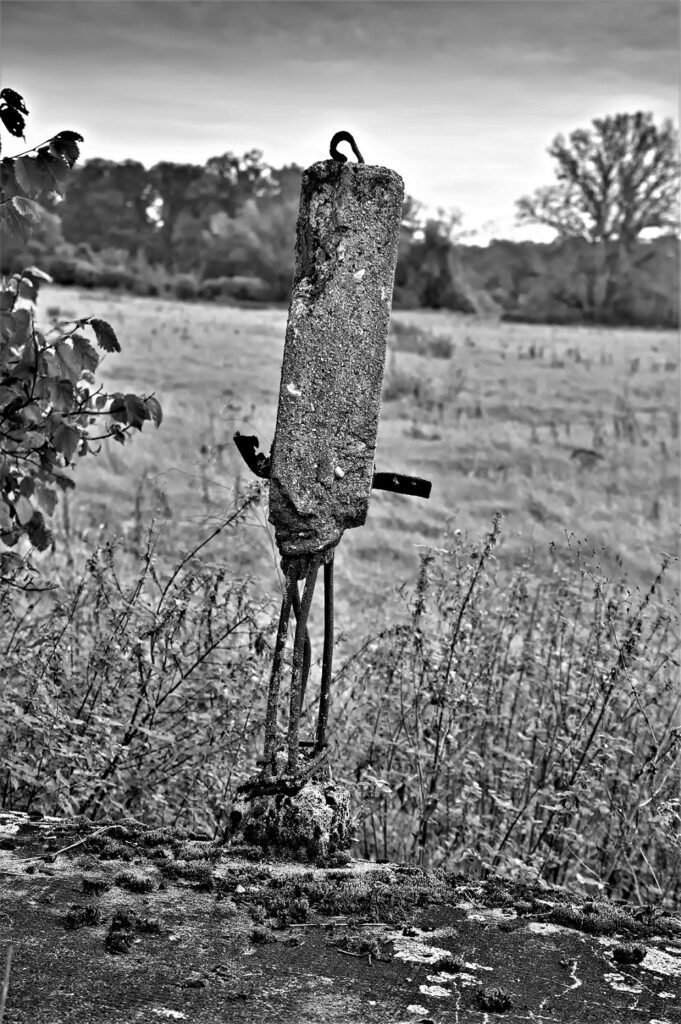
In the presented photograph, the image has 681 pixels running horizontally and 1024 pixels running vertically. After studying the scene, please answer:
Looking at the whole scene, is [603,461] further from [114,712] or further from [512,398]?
[114,712]

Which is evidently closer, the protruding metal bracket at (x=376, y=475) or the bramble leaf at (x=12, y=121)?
the bramble leaf at (x=12, y=121)

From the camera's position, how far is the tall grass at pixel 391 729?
473 centimetres

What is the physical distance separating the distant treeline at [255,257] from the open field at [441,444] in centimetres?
374

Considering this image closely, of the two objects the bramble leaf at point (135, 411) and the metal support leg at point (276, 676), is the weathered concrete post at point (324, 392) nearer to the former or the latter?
the metal support leg at point (276, 676)

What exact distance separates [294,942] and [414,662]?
81.7 inches

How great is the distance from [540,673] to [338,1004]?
10.7ft

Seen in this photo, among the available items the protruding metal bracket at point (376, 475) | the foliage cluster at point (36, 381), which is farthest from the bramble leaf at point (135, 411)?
the protruding metal bracket at point (376, 475)

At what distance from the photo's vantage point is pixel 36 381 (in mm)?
4090

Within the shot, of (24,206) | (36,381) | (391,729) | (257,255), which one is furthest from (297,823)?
(257,255)

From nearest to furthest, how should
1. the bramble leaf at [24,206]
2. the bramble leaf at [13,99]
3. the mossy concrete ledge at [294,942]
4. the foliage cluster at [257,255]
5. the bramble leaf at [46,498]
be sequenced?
1. the mossy concrete ledge at [294,942]
2. the bramble leaf at [13,99]
3. the bramble leaf at [24,206]
4. the bramble leaf at [46,498]
5. the foliage cluster at [257,255]

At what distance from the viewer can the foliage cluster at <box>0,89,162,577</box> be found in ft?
11.7

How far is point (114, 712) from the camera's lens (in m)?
5.06

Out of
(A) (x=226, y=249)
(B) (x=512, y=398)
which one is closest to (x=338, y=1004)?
(B) (x=512, y=398)

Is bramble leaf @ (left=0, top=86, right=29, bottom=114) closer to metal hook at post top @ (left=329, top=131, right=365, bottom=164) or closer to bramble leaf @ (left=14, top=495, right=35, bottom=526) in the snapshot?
metal hook at post top @ (left=329, top=131, right=365, bottom=164)
